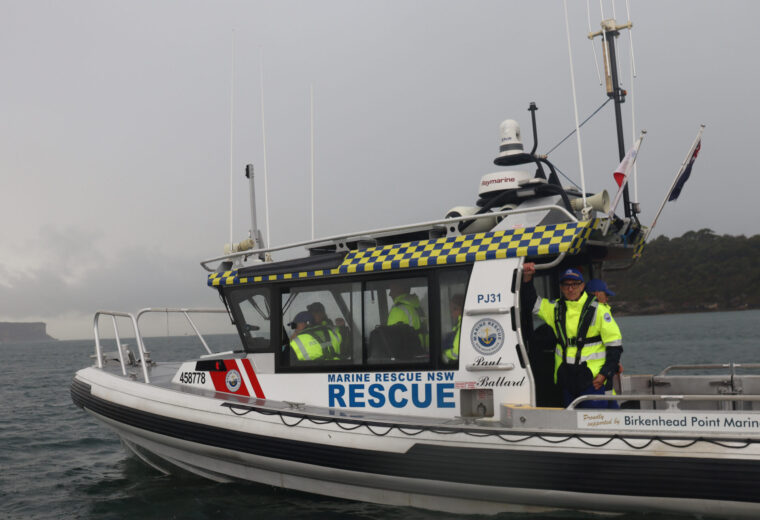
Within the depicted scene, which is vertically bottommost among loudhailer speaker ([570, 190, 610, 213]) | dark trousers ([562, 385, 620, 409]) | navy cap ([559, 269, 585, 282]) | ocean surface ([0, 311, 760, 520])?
ocean surface ([0, 311, 760, 520])

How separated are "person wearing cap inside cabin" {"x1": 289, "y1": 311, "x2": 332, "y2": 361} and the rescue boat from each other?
0.01 meters

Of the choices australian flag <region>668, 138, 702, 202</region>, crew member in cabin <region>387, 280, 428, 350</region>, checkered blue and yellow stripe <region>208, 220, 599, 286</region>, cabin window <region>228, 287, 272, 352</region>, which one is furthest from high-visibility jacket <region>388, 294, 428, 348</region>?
australian flag <region>668, 138, 702, 202</region>

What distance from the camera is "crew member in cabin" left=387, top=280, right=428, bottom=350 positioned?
17.6ft

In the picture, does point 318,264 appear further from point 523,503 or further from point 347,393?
point 523,503

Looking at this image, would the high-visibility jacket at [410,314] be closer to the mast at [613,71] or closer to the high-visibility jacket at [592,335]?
the high-visibility jacket at [592,335]

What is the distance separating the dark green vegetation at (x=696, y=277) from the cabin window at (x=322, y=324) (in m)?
85.2

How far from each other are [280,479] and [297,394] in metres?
0.72

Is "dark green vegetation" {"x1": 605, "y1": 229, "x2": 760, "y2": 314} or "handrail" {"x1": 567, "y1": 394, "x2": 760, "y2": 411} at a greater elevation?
"dark green vegetation" {"x1": 605, "y1": 229, "x2": 760, "y2": 314}

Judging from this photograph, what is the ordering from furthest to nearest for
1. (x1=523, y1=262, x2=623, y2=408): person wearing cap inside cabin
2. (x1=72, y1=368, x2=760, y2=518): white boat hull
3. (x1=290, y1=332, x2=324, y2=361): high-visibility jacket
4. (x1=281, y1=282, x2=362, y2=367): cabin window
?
(x1=290, y1=332, x2=324, y2=361): high-visibility jacket
(x1=281, y1=282, x2=362, y2=367): cabin window
(x1=523, y1=262, x2=623, y2=408): person wearing cap inside cabin
(x1=72, y1=368, x2=760, y2=518): white boat hull

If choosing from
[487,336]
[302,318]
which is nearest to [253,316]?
[302,318]

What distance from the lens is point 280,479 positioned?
5.62 m

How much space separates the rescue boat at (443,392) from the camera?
4340 millimetres

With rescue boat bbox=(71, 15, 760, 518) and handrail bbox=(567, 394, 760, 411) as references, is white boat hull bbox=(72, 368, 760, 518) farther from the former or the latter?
handrail bbox=(567, 394, 760, 411)

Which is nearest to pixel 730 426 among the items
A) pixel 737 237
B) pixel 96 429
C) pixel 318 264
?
pixel 318 264
